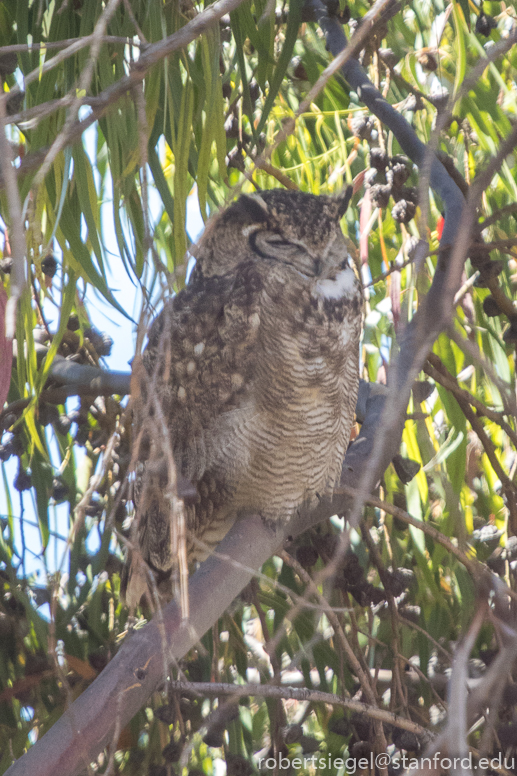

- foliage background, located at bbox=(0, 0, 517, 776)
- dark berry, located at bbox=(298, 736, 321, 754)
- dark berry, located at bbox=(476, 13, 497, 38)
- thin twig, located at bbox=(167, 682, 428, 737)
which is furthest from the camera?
dark berry, located at bbox=(476, 13, 497, 38)

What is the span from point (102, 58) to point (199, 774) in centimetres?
134

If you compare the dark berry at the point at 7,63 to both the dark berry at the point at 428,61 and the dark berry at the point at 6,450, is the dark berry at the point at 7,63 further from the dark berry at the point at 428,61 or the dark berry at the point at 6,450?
the dark berry at the point at 428,61

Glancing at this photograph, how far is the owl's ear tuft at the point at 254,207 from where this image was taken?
138 centimetres

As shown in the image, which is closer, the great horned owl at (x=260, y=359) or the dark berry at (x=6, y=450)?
the great horned owl at (x=260, y=359)

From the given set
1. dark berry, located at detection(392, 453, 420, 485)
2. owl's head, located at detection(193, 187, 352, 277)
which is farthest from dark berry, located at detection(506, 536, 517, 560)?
owl's head, located at detection(193, 187, 352, 277)

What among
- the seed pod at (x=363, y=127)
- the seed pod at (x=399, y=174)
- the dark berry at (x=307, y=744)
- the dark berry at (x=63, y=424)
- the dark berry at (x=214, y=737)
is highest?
the seed pod at (x=363, y=127)

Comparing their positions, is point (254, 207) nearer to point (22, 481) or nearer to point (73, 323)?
point (73, 323)

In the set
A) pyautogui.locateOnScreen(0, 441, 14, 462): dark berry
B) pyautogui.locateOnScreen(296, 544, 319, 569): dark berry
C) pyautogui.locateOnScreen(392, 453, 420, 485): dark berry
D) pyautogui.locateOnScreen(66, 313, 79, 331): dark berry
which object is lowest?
pyautogui.locateOnScreen(296, 544, 319, 569): dark berry

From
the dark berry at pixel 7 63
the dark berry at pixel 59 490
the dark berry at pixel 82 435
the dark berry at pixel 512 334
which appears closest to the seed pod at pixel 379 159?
the dark berry at pixel 512 334

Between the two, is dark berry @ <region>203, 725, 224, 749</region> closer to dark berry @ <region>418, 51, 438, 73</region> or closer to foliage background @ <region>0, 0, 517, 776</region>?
foliage background @ <region>0, 0, 517, 776</region>

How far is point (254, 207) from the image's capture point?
140 cm

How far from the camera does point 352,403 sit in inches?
64.2

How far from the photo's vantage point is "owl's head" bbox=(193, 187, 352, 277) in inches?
54.9

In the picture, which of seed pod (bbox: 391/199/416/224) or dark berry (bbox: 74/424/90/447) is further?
dark berry (bbox: 74/424/90/447)
